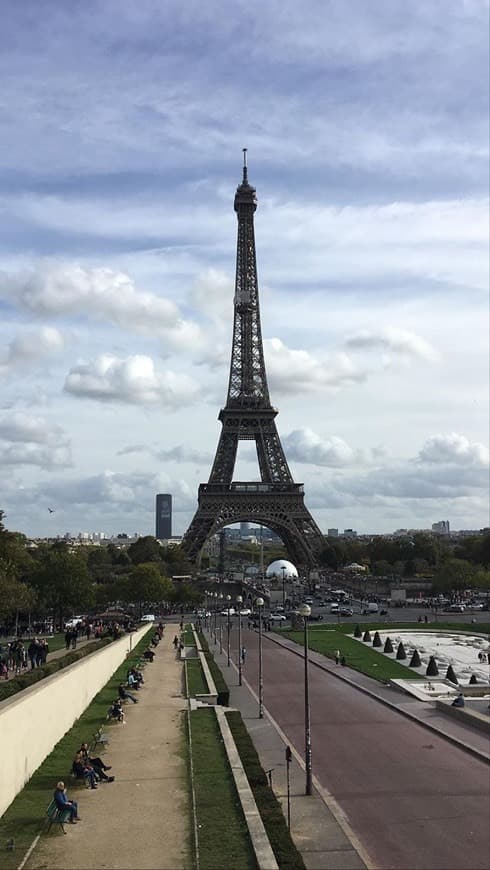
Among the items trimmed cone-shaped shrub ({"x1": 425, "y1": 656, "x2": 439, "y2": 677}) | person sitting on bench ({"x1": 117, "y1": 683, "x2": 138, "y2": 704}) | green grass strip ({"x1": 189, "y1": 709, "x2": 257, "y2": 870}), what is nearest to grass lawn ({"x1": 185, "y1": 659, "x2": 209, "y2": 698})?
person sitting on bench ({"x1": 117, "y1": 683, "x2": 138, "y2": 704})

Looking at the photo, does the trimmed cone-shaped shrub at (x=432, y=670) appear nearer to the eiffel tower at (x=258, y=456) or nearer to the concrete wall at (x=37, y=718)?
the concrete wall at (x=37, y=718)

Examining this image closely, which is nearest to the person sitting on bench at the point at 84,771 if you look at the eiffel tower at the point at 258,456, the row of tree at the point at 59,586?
the row of tree at the point at 59,586

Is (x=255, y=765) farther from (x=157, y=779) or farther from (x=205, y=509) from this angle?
(x=205, y=509)

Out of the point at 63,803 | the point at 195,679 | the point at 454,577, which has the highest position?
the point at 454,577

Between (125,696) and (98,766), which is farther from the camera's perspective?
(125,696)

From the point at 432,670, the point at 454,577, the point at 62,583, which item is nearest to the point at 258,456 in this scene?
the point at 454,577

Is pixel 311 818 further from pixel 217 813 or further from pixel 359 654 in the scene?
pixel 359 654
